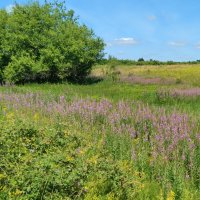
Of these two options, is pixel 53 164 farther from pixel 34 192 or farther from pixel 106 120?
pixel 106 120

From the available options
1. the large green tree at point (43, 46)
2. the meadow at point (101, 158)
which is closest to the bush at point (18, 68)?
the large green tree at point (43, 46)

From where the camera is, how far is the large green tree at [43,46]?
35.0 m

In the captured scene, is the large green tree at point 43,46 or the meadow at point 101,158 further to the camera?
the large green tree at point 43,46

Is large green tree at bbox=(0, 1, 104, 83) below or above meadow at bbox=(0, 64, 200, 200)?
above

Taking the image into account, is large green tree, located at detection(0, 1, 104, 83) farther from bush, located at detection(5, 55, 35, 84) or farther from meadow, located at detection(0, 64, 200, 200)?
meadow, located at detection(0, 64, 200, 200)

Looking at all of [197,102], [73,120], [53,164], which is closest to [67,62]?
[197,102]

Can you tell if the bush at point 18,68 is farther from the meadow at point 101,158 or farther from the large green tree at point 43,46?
the meadow at point 101,158

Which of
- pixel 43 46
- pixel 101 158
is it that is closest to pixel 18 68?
pixel 43 46

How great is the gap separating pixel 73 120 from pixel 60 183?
5.60 m

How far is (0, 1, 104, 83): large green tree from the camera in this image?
34969mm

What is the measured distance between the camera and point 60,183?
566 cm

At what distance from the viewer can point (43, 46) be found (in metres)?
36.1

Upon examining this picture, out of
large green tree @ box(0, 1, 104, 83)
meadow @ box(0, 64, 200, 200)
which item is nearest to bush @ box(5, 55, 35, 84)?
large green tree @ box(0, 1, 104, 83)

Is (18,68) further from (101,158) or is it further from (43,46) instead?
(101,158)
